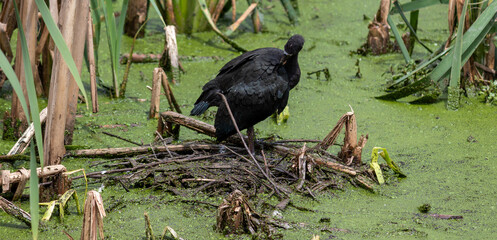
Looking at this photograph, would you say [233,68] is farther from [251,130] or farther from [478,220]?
[478,220]

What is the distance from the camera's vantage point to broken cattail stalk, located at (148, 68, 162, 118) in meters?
4.38

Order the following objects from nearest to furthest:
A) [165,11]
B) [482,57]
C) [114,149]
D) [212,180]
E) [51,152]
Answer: [51,152]
[212,180]
[114,149]
[482,57]
[165,11]

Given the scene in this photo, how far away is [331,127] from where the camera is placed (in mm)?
4457

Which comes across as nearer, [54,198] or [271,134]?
[54,198]

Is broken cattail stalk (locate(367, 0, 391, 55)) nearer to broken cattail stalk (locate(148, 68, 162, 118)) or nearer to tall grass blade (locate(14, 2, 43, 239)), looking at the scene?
broken cattail stalk (locate(148, 68, 162, 118))

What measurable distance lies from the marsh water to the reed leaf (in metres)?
0.21

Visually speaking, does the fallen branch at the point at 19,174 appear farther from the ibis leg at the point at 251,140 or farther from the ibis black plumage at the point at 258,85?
the ibis leg at the point at 251,140

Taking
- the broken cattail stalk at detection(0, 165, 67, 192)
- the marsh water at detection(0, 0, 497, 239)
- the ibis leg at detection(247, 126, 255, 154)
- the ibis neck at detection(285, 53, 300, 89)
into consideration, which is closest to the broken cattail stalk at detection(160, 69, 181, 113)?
the marsh water at detection(0, 0, 497, 239)

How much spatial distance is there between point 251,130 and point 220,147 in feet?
0.73

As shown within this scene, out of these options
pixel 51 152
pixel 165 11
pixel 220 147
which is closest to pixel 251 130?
pixel 220 147

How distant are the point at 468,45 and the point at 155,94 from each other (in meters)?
2.28

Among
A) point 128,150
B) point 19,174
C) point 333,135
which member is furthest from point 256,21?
point 19,174

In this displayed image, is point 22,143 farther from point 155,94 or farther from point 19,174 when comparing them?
point 155,94

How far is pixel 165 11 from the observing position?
5.86m
